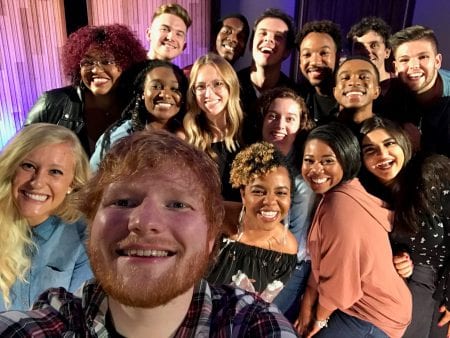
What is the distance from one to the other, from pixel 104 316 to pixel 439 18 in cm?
523

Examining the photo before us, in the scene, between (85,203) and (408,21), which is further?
(408,21)

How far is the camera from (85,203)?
1.12 meters

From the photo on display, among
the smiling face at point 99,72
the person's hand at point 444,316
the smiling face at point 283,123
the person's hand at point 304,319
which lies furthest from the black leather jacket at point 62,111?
the person's hand at point 444,316

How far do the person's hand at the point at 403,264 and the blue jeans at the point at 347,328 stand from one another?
336 mm

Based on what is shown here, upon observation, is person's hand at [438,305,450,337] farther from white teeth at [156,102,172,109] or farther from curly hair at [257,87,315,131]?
white teeth at [156,102,172,109]

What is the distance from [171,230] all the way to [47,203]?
3.32ft

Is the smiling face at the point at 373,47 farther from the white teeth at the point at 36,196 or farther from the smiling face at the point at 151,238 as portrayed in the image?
the smiling face at the point at 151,238

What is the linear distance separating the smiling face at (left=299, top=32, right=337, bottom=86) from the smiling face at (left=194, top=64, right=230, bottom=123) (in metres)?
0.64

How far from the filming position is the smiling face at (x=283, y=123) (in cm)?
239

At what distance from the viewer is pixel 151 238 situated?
3.03 feet

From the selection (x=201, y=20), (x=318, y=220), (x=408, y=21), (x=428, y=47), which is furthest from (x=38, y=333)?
(x=408, y=21)

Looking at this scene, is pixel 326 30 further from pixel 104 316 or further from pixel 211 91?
pixel 104 316

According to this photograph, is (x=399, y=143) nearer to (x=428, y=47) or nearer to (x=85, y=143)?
(x=428, y=47)

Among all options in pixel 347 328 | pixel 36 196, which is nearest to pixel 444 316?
pixel 347 328
